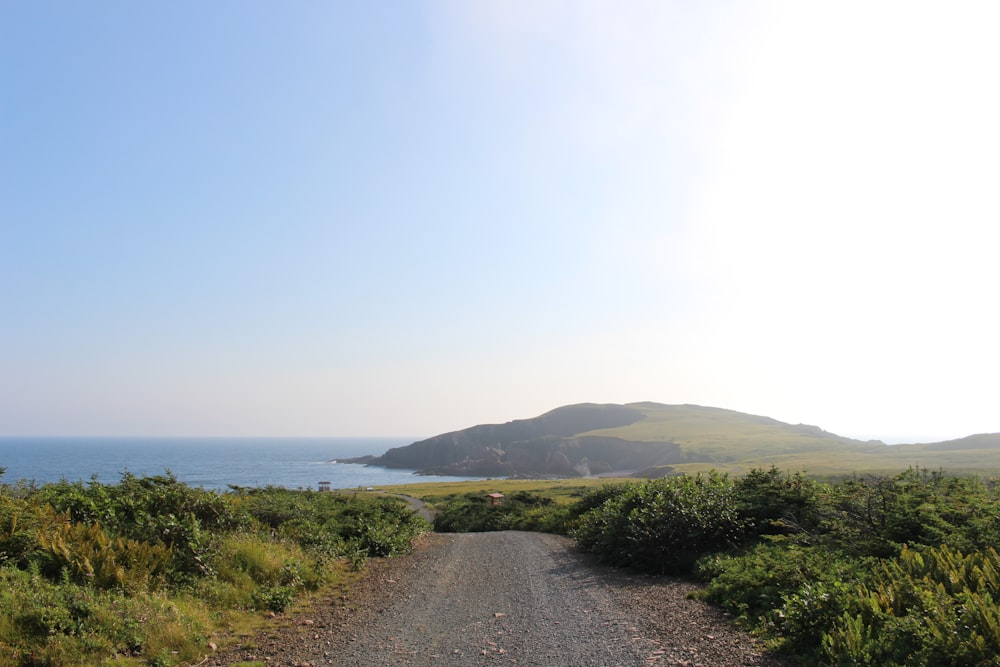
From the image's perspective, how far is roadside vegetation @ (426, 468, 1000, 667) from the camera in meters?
6.78

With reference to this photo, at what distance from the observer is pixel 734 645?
28.5 ft

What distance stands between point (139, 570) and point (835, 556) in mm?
12985

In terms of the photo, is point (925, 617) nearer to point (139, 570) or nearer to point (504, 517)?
point (139, 570)

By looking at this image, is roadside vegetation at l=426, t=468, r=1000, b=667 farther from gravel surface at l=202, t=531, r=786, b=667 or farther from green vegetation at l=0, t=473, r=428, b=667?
green vegetation at l=0, t=473, r=428, b=667

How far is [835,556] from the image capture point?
11.3 m

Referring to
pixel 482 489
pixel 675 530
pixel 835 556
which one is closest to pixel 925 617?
pixel 835 556

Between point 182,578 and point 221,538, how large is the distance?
1.75m

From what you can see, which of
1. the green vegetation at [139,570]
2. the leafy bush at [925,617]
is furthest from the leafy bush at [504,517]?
the leafy bush at [925,617]

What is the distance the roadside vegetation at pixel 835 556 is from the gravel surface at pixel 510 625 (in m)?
0.83

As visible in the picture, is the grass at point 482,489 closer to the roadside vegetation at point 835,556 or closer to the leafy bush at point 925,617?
the roadside vegetation at point 835,556

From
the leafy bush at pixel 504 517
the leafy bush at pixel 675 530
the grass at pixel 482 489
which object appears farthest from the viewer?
the grass at pixel 482 489

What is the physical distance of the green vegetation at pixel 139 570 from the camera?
762 centimetres

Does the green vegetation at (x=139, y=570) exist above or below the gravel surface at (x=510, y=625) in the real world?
above

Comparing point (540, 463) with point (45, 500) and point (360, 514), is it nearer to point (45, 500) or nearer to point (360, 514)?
point (360, 514)
